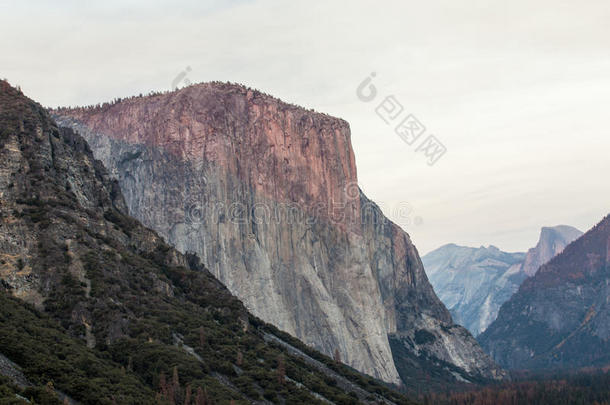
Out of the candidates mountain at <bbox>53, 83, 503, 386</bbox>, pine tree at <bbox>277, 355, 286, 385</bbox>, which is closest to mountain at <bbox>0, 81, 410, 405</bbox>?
pine tree at <bbox>277, 355, 286, 385</bbox>

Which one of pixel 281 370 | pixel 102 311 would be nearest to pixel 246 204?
pixel 281 370

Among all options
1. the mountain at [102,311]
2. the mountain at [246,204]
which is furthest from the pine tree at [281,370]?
the mountain at [246,204]

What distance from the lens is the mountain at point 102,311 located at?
86.4 meters

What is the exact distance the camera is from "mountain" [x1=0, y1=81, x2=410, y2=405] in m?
86.4

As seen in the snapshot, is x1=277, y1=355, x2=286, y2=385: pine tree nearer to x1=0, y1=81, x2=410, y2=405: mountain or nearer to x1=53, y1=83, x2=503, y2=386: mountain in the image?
x1=0, y1=81, x2=410, y2=405: mountain

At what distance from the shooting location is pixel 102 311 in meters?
103

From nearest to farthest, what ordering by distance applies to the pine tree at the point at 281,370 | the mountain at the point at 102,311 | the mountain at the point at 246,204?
1. the mountain at the point at 102,311
2. the pine tree at the point at 281,370
3. the mountain at the point at 246,204

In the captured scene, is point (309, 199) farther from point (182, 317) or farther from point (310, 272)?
point (182, 317)

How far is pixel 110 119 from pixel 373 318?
76.5 metres

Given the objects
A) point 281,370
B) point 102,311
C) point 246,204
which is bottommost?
point 281,370

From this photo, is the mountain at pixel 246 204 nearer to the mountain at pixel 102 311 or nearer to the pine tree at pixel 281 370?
the mountain at pixel 102 311

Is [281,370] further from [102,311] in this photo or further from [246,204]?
[246,204]

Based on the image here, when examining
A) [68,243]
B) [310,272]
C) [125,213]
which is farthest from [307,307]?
[68,243]

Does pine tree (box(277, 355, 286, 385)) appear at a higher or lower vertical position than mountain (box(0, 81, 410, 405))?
lower
